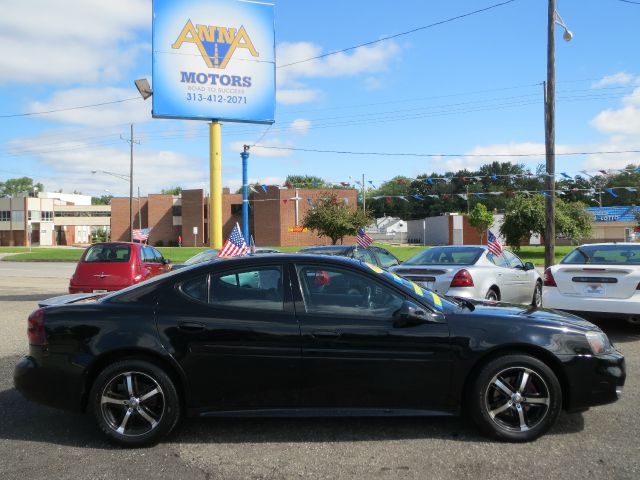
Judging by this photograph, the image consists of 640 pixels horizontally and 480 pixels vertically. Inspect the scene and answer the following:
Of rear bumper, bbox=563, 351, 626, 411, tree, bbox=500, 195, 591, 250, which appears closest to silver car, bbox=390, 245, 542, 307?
rear bumper, bbox=563, 351, 626, 411

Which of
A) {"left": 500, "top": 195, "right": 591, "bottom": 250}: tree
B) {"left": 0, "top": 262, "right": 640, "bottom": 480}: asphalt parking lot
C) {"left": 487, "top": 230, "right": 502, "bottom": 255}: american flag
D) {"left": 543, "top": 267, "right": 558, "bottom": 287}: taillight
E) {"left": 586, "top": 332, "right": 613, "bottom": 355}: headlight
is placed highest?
{"left": 500, "top": 195, "right": 591, "bottom": 250}: tree

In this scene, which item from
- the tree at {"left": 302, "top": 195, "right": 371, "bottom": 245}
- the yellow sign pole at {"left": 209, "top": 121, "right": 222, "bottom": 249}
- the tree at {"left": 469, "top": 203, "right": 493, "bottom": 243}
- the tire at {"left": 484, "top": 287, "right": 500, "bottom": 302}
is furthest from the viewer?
the tree at {"left": 469, "top": 203, "right": 493, "bottom": 243}

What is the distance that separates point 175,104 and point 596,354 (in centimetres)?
1714

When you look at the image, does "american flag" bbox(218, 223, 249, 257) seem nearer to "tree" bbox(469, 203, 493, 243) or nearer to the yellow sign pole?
the yellow sign pole

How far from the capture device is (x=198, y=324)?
14.1ft

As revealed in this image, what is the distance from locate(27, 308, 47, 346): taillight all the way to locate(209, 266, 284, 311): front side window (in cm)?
135

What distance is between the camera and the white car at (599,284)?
8109 mm

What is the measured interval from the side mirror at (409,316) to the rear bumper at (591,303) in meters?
5.01

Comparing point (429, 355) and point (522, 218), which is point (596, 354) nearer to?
point (429, 355)

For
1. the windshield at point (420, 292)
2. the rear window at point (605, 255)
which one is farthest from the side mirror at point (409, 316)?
the rear window at point (605, 255)

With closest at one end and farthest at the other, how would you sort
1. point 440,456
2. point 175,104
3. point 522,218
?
point 440,456 → point 175,104 → point 522,218

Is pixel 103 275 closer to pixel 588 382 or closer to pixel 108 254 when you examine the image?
pixel 108 254

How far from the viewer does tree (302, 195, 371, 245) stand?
127 feet

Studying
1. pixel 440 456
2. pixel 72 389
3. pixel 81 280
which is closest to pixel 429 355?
pixel 440 456
